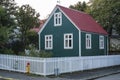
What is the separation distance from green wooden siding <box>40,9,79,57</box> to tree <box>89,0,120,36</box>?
28.5ft

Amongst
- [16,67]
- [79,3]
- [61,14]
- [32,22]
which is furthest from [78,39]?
[79,3]

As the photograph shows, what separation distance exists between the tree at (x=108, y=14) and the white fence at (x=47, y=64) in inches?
528

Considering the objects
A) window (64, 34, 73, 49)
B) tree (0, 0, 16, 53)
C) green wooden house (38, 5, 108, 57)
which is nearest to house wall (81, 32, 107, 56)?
green wooden house (38, 5, 108, 57)

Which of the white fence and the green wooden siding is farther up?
the green wooden siding

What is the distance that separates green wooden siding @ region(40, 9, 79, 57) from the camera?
31.8m

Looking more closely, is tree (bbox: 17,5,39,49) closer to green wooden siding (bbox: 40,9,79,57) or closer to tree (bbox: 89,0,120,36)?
green wooden siding (bbox: 40,9,79,57)

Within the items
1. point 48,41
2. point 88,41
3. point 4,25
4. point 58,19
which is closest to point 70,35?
point 88,41

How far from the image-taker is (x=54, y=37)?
3428cm

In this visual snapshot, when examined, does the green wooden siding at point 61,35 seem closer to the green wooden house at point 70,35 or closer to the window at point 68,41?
the green wooden house at point 70,35

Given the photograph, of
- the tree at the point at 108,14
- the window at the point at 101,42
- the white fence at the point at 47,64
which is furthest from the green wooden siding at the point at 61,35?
the tree at the point at 108,14

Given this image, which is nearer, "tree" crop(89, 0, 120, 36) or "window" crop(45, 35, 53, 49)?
"window" crop(45, 35, 53, 49)

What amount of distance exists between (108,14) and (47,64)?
21.0 meters

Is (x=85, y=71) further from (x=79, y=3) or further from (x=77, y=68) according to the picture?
(x=79, y=3)

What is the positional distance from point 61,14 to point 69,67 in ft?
37.7
